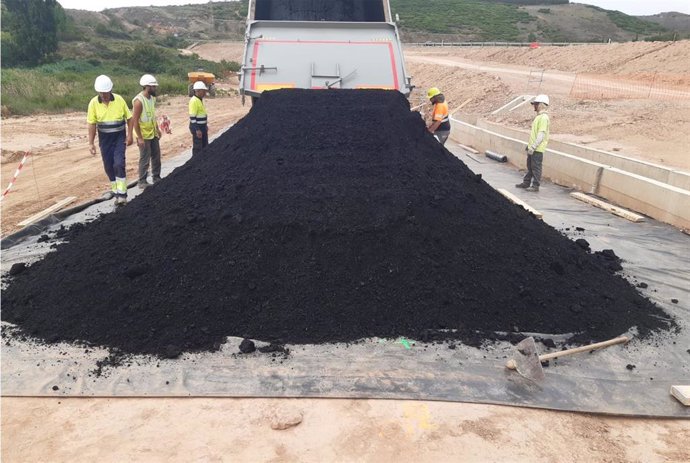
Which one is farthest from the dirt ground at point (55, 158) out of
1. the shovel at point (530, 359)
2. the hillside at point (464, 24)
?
the hillside at point (464, 24)

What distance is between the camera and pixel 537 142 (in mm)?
7492

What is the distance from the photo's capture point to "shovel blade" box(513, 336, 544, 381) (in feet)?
10.5

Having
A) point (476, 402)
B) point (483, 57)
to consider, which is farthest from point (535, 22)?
point (476, 402)

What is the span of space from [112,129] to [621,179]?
7.02 meters

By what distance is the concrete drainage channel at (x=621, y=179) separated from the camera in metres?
6.18

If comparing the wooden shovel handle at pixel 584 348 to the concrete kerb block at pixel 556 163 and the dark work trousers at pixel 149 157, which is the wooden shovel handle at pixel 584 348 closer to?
the concrete kerb block at pixel 556 163

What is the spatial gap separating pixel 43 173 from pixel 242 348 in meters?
7.59

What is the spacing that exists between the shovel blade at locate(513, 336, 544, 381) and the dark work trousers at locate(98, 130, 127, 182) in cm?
520

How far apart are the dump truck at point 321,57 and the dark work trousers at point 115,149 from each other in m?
1.80

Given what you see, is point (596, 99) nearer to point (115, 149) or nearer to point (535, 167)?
point (535, 167)

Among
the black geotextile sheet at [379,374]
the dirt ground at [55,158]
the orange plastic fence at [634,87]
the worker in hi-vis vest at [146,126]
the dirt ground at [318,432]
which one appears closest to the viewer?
the dirt ground at [318,432]

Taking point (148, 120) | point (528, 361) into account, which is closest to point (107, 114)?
point (148, 120)

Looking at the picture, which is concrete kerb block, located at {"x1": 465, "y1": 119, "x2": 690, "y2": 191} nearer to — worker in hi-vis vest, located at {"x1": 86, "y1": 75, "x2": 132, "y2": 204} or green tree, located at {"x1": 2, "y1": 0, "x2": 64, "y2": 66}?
worker in hi-vis vest, located at {"x1": 86, "y1": 75, "x2": 132, "y2": 204}

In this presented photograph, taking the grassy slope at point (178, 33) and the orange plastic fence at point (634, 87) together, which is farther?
the grassy slope at point (178, 33)
